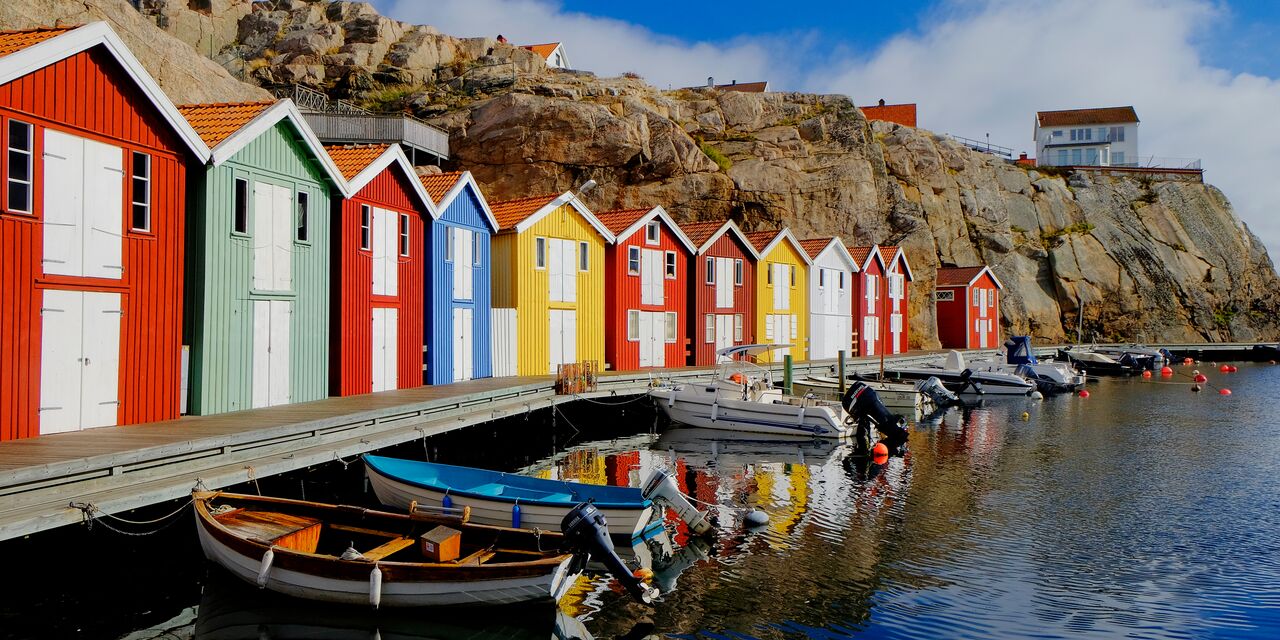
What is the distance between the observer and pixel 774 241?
48.4m

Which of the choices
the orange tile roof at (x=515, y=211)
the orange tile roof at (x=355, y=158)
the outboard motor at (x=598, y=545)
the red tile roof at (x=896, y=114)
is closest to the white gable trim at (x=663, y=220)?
the orange tile roof at (x=515, y=211)

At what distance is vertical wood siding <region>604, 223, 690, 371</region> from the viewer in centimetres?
3912

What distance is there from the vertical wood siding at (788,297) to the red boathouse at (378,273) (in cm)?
2231

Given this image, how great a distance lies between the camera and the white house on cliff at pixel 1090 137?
112938 mm

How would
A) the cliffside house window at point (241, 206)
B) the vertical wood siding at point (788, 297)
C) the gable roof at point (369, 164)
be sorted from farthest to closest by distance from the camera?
1. the vertical wood siding at point (788, 297)
2. the gable roof at point (369, 164)
3. the cliffside house window at point (241, 206)

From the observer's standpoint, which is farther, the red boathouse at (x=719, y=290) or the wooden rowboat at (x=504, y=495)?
the red boathouse at (x=719, y=290)

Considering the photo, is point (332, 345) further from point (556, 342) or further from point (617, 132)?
point (617, 132)

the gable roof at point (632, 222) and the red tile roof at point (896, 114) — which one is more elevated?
the red tile roof at point (896, 114)

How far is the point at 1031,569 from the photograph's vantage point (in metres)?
15.4

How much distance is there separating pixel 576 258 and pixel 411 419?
16.5 m

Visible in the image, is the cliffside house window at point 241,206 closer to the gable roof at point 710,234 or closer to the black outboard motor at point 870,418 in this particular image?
the black outboard motor at point 870,418

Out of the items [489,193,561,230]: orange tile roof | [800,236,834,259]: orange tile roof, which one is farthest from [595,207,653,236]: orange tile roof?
[800,236,834,259]: orange tile roof

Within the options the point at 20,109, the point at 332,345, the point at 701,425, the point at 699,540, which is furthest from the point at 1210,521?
the point at 20,109

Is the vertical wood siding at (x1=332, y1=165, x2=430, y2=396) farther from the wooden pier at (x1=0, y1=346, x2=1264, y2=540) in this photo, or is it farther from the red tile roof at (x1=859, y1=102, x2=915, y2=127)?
the red tile roof at (x1=859, y1=102, x2=915, y2=127)
